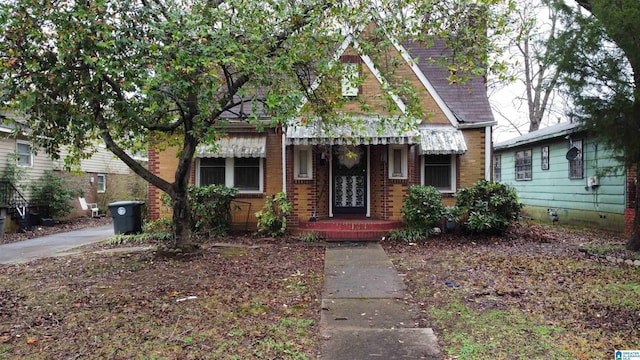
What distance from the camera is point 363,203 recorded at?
38.4ft

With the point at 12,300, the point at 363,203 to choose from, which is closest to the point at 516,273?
the point at 363,203

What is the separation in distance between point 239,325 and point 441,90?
1051cm

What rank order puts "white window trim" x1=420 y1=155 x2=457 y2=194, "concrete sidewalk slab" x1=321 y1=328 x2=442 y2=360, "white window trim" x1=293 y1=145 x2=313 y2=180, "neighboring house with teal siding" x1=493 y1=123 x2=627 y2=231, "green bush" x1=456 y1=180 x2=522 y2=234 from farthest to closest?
1. "neighboring house with teal siding" x1=493 y1=123 x2=627 y2=231
2. "white window trim" x1=420 y1=155 x2=457 y2=194
3. "white window trim" x1=293 y1=145 x2=313 y2=180
4. "green bush" x1=456 y1=180 x2=522 y2=234
5. "concrete sidewalk slab" x1=321 y1=328 x2=442 y2=360

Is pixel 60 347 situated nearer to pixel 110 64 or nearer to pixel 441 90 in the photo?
pixel 110 64

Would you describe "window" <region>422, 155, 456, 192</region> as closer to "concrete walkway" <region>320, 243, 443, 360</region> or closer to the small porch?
the small porch

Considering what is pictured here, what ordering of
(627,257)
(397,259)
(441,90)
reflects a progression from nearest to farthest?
(627,257) < (397,259) < (441,90)

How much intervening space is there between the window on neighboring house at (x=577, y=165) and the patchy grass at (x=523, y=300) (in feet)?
17.6

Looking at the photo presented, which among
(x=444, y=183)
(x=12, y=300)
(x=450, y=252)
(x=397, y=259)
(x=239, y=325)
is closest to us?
(x=239, y=325)

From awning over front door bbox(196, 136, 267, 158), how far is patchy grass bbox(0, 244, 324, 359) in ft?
12.6

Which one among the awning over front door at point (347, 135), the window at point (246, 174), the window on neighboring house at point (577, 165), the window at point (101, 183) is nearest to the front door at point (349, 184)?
the awning over front door at point (347, 135)

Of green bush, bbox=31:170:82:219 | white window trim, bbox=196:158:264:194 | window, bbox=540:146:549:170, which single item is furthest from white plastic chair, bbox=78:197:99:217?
window, bbox=540:146:549:170

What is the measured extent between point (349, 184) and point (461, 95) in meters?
4.49

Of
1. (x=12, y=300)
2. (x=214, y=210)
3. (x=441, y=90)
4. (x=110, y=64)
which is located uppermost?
(x=441, y=90)

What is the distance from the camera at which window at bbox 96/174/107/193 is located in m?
21.2
